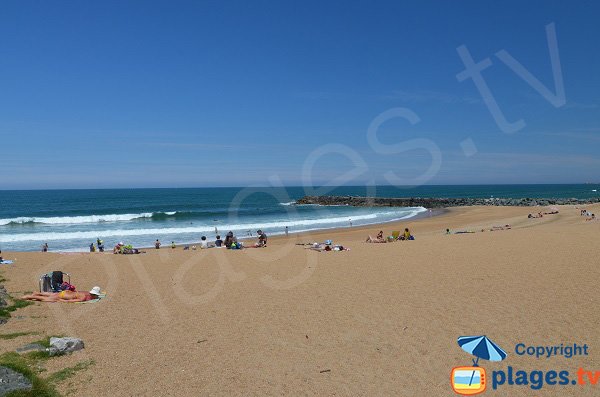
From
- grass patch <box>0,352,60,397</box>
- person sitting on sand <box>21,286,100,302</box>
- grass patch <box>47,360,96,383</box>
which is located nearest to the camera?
grass patch <box>0,352,60,397</box>

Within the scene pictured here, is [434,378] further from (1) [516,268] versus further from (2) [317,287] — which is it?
(1) [516,268]

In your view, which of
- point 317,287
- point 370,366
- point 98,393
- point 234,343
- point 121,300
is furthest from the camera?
point 317,287

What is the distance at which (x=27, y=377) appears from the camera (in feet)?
18.3

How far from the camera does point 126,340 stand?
7602 millimetres

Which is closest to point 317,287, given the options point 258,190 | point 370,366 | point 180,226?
point 370,366

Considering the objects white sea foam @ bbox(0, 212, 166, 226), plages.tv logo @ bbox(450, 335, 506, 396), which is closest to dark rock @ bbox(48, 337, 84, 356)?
plages.tv logo @ bbox(450, 335, 506, 396)

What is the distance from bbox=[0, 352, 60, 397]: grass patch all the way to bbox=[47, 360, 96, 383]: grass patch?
13 cm

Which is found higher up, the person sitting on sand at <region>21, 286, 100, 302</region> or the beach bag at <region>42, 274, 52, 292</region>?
the beach bag at <region>42, 274, 52, 292</region>

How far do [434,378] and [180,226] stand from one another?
1413 inches

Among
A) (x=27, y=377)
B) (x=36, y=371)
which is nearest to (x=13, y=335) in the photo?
(x=36, y=371)

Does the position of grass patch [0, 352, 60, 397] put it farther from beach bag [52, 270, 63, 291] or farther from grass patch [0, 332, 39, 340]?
beach bag [52, 270, 63, 291]

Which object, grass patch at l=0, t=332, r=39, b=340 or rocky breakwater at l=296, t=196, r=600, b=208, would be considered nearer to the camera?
grass patch at l=0, t=332, r=39, b=340

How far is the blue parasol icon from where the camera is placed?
6.62 meters

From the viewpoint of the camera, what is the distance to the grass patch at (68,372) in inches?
228
